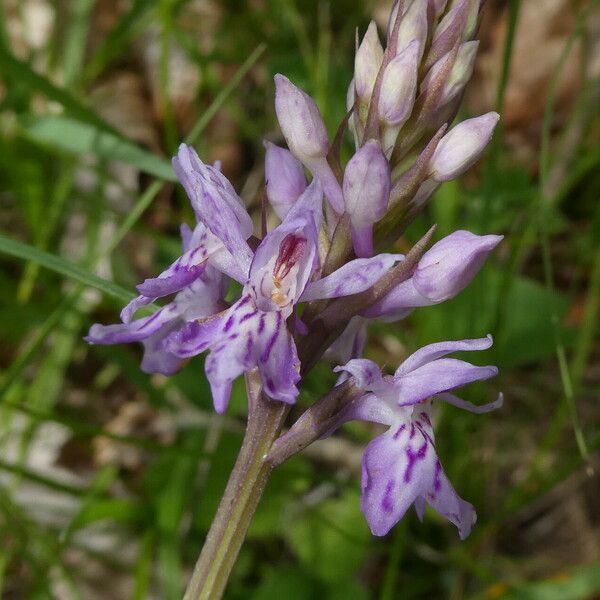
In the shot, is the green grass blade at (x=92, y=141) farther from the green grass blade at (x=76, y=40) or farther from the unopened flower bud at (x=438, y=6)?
the unopened flower bud at (x=438, y=6)

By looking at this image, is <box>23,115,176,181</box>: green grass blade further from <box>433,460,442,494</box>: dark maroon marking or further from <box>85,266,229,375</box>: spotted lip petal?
<box>433,460,442,494</box>: dark maroon marking

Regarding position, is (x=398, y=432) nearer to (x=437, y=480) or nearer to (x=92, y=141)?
(x=437, y=480)

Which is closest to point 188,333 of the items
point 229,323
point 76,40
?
point 229,323

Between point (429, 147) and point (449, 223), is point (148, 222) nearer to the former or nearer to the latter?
point (449, 223)

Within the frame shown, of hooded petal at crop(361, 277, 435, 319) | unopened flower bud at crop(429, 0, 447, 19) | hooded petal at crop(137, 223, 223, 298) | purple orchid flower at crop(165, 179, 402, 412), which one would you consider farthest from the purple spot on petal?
unopened flower bud at crop(429, 0, 447, 19)

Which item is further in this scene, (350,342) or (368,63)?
(350,342)

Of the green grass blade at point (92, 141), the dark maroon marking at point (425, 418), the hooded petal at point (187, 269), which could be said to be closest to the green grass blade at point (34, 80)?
the green grass blade at point (92, 141)

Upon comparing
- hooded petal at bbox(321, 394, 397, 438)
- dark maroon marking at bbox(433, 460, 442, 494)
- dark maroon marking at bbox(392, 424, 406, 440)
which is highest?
hooded petal at bbox(321, 394, 397, 438)

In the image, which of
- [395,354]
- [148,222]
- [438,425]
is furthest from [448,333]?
[148,222]
